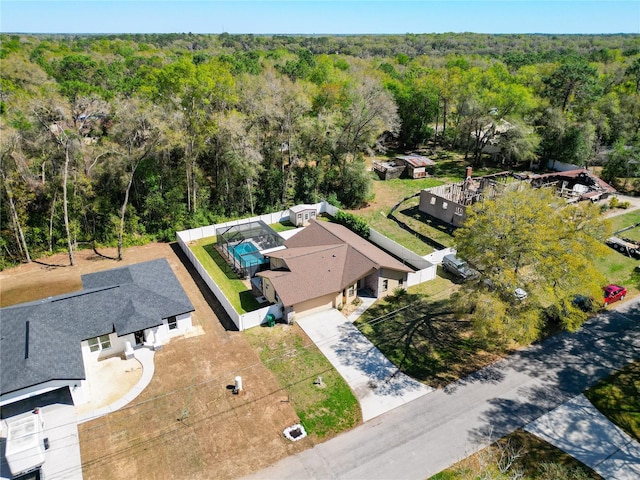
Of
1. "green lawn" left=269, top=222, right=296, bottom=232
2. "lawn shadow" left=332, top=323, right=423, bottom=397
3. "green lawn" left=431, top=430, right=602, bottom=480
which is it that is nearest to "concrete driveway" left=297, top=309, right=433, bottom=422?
"lawn shadow" left=332, top=323, right=423, bottom=397

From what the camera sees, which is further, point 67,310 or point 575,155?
point 575,155

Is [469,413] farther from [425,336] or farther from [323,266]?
[323,266]

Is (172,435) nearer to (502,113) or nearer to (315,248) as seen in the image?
(315,248)

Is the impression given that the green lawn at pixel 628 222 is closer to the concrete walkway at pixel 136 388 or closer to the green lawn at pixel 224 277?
the green lawn at pixel 224 277

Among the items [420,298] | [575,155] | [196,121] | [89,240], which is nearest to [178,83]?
[196,121]

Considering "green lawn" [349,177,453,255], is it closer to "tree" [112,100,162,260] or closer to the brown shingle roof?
the brown shingle roof

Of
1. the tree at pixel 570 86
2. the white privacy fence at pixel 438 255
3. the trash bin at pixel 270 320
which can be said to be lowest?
the trash bin at pixel 270 320

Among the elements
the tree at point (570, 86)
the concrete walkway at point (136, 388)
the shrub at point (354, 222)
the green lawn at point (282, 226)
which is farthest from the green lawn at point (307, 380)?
the tree at point (570, 86)
